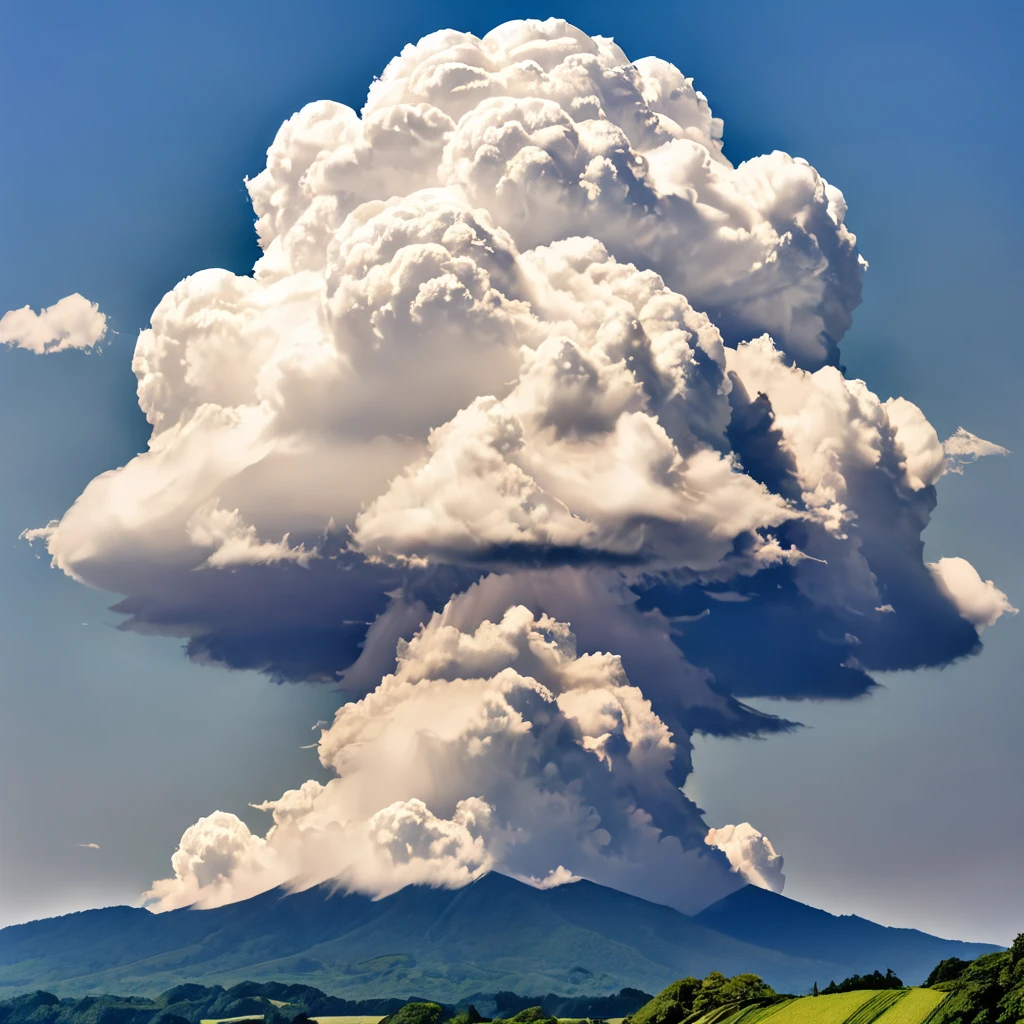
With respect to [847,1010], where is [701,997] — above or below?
above

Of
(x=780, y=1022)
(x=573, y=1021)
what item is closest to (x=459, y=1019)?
(x=573, y=1021)

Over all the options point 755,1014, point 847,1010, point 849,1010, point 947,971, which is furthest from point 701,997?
point 947,971

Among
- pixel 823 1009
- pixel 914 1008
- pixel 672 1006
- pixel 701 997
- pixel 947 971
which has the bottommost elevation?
pixel 914 1008

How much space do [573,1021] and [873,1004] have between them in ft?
205

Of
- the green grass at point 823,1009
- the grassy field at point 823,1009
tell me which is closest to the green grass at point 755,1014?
the grassy field at point 823,1009

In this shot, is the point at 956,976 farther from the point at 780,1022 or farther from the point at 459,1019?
the point at 459,1019

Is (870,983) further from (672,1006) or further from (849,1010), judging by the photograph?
(672,1006)

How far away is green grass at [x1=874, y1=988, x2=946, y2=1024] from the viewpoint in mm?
120250

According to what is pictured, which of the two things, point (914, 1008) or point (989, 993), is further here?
point (914, 1008)

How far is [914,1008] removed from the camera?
4835 inches

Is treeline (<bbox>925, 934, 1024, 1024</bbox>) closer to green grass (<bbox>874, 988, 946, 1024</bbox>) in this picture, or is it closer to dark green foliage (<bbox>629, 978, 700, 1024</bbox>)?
green grass (<bbox>874, 988, 946, 1024</bbox>)

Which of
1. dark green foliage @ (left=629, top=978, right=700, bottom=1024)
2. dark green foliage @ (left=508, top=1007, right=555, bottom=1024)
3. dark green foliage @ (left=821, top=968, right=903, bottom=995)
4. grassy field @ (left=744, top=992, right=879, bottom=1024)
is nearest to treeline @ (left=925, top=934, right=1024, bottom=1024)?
grassy field @ (left=744, top=992, right=879, bottom=1024)

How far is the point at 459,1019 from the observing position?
196750 mm

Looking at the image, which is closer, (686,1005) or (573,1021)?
(686,1005)
